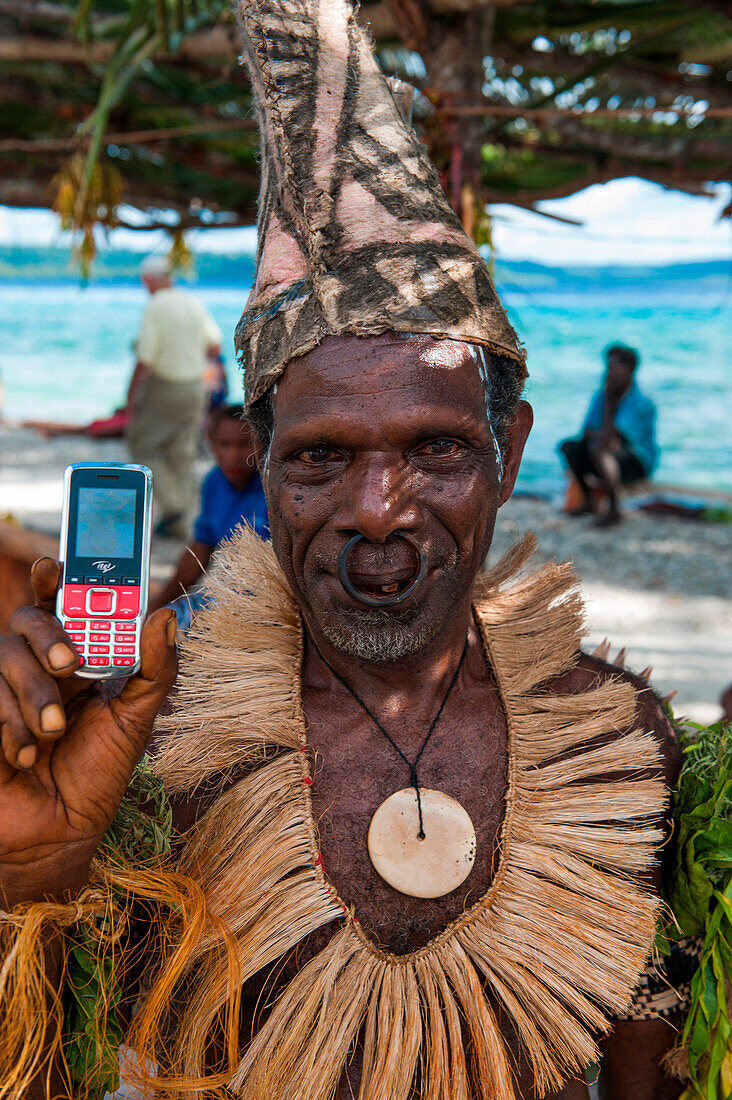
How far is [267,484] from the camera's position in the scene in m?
1.73

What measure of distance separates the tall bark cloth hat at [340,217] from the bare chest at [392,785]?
0.66 meters

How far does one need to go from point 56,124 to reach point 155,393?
2.20 meters

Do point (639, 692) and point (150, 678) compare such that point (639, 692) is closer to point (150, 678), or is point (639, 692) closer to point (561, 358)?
point (150, 678)

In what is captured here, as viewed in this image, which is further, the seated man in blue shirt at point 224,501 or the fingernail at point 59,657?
the seated man in blue shirt at point 224,501

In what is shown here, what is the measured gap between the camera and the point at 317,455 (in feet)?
5.35

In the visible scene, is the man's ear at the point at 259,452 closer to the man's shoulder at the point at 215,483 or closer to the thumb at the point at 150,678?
the thumb at the point at 150,678

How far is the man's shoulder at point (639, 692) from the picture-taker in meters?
1.88

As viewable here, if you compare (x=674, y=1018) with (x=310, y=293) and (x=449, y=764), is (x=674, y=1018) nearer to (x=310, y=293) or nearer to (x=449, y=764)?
(x=449, y=764)

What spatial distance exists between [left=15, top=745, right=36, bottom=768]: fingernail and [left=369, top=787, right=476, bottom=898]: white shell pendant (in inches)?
27.1

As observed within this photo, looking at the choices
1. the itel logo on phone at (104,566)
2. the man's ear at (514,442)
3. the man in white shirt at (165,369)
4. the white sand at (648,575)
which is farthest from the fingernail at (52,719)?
the man in white shirt at (165,369)

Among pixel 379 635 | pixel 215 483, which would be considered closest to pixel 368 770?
pixel 379 635

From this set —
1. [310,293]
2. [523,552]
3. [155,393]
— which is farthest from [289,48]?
[155,393]

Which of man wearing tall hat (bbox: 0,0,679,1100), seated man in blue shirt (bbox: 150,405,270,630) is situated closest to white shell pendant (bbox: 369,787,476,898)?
man wearing tall hat (bbox: 0,0,679,1100)

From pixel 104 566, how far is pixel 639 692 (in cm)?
112
